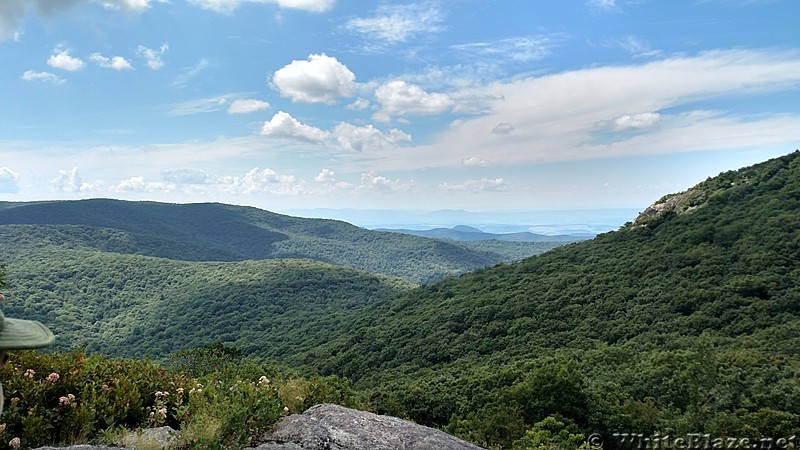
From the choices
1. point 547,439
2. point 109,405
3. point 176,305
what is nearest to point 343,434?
point 109,405

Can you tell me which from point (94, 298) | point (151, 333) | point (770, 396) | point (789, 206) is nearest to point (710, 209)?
point (789, 206)

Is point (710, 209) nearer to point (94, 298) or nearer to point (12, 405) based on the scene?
point (12, 405)

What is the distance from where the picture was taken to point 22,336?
108 inches

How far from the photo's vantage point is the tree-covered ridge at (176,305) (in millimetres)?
133250

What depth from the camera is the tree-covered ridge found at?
5246 inches

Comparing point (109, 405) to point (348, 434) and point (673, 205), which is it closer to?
point (348, 434)

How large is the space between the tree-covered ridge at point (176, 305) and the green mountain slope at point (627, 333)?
3965 centimetres

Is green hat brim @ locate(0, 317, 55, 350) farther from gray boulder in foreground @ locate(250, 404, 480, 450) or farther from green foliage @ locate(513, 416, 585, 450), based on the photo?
green foliage @ locate(513, 416, 585, 450)

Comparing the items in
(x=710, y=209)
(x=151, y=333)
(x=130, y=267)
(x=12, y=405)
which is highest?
(x=710, y=209)

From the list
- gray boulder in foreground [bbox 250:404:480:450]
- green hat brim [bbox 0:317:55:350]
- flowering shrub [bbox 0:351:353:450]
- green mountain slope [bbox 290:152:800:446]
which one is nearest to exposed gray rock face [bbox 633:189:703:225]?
green mountain slope [bbox 290:152:800:446]

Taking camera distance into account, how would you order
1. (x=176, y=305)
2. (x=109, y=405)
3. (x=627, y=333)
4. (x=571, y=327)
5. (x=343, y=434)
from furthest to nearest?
(x=176, y=305), (x=571, y=327), (x=627, y=333), (x=343, y=434), (x=109, y=405)

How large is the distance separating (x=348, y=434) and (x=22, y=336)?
218 inches

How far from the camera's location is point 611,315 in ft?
232

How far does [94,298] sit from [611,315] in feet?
621
